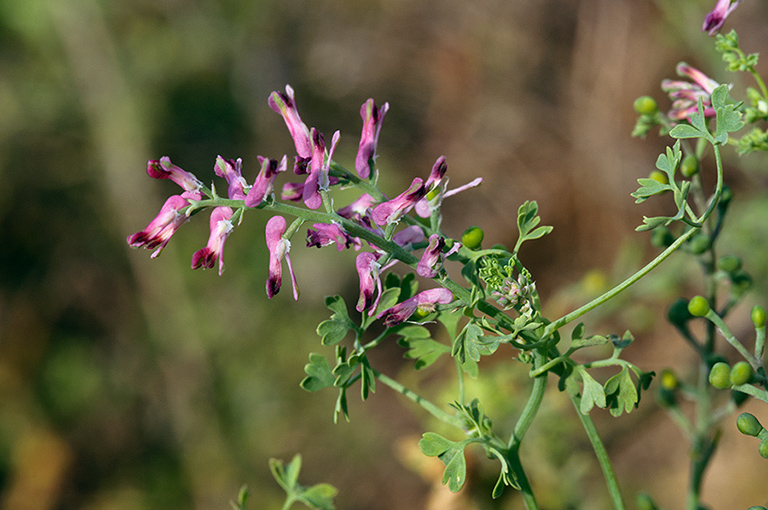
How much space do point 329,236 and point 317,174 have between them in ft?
0.29

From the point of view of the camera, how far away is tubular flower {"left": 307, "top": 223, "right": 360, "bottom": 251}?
743 mm

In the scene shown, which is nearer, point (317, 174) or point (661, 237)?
point (317, 174)

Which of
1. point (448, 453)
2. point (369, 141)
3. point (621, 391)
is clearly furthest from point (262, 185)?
point (621, 391)

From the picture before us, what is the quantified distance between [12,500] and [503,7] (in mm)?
4885

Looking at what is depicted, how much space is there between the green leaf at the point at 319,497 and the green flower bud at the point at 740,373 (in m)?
0.64

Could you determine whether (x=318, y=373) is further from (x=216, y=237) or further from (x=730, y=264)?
(x=730, y=264)

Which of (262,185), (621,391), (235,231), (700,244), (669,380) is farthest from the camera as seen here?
(235,231)

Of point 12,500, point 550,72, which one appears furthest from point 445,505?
point 550,72

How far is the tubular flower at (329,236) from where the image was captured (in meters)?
0.74

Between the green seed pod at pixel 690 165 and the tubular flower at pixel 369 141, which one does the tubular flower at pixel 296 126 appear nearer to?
the tubular flower at pixel 369 141

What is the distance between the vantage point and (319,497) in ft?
3.61

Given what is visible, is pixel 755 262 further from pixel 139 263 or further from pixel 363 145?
pixel 139 263

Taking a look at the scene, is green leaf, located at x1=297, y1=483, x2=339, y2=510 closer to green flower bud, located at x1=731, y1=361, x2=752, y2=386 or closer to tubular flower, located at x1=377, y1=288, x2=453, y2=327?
tubular flower, located at x1=377, y1=288, x2=453, y2=327

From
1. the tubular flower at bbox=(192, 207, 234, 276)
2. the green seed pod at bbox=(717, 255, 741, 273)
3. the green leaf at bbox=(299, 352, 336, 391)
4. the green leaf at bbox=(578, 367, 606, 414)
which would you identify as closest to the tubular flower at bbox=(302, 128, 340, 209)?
the tubular flower at bbox=(192, 207, 234, 276)
